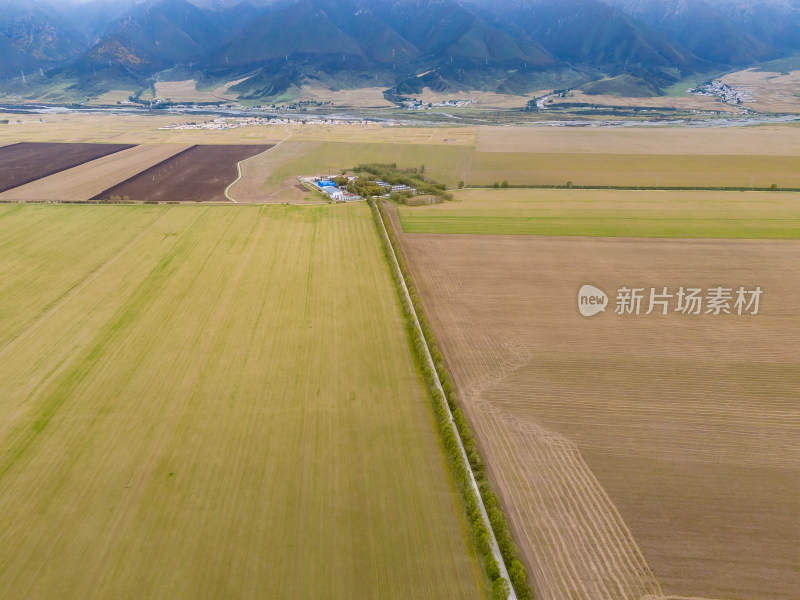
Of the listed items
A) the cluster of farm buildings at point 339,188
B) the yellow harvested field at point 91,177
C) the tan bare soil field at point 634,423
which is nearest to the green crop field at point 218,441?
the tan bare soil field at point 634,423

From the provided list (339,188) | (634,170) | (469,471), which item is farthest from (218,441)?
(634,170)

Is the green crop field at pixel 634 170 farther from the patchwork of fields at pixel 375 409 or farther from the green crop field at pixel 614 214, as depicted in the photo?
the patchwork of fields at pixel 375 409

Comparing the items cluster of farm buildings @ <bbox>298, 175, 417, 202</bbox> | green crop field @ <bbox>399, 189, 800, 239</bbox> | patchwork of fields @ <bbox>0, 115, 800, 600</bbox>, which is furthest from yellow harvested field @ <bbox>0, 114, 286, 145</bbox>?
green crop field @ <bbox>399, 189, 800, 239</bbox>

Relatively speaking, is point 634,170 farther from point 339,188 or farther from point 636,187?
point 339,188

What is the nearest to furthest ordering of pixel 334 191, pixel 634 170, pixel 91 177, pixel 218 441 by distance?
1. pixel 218 441
2. pixel 334 191
3. pixel 91 177
4. pixel 634 170

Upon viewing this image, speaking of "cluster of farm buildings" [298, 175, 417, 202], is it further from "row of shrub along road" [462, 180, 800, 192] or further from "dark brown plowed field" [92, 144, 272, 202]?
"dark brown plowed field" [92, 144, 272, 202]
